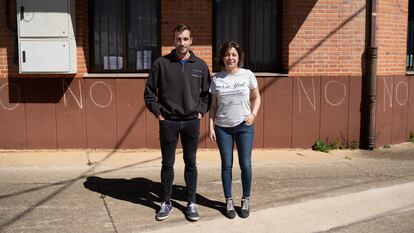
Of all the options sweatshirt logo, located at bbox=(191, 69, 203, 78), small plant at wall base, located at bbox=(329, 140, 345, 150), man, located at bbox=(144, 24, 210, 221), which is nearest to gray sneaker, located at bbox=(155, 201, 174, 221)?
man, located at bbox=(144, 24, 210, 221)

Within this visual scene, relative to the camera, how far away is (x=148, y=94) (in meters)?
4.72

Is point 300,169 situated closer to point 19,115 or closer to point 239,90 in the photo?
point 239,90

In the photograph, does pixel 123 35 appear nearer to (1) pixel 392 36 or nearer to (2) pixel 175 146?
(2) pixel 175 146

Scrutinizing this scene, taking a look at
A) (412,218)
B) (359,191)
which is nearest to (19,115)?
(359,191)

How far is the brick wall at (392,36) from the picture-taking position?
27.2 feet

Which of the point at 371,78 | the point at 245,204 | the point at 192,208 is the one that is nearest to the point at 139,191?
the point at 192,208

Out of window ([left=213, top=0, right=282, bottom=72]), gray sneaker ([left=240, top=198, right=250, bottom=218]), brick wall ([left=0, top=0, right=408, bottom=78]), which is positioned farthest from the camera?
window ([left=213, top=0, right=282, bottom=72])

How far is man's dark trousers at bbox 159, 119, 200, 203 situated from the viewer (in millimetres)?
4785

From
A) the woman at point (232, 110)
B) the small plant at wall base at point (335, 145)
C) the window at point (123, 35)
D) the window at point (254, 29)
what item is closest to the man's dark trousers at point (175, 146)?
the woman at point (232, 110)

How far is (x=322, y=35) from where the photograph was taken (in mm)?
8102

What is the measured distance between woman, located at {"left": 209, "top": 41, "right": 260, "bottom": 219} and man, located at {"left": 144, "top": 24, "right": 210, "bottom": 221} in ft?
0.54

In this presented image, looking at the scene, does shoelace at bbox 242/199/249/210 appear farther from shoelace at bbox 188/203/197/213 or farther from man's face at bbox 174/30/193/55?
man's face at bbox 174/30/193/55

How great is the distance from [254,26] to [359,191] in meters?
3.60

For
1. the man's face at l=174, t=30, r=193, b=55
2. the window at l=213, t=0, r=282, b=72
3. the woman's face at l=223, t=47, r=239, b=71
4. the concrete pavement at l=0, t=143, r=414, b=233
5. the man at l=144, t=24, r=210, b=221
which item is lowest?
Result: the concrete pavement at l=0, t=143, r=414, b=233
